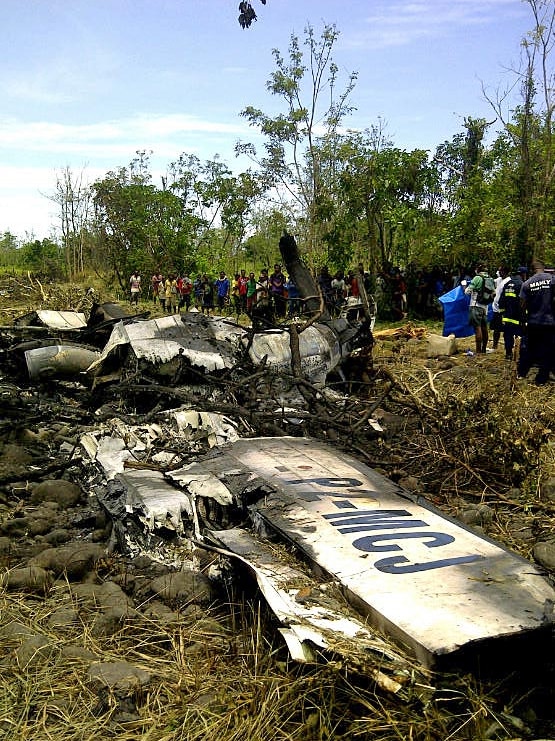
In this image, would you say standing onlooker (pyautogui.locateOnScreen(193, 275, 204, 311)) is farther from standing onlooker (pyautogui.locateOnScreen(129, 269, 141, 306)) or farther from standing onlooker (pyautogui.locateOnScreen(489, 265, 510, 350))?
standing onlooker (pyautogui.locateOnScreen(489, 265, 510, 350))

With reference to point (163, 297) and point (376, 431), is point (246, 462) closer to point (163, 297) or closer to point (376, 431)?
point (376, 431)

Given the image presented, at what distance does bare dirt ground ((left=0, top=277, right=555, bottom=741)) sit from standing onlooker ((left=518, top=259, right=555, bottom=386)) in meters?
2.62

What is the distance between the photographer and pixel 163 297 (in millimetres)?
24000

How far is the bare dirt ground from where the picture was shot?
8.77 feet

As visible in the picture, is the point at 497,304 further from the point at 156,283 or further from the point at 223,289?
the point at 156,283

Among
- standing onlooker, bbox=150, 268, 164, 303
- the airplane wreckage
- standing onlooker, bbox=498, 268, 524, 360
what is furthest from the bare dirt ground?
standing onlooker, bbox=150, 268, 164, 303

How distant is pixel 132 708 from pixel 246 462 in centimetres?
190

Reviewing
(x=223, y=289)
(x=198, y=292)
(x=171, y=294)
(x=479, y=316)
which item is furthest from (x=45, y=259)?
(x=479, y=316)

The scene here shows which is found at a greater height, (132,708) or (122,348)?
(122,348)

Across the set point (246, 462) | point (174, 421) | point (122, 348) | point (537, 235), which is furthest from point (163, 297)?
point (246, 462)

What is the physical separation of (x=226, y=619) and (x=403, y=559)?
1.05m

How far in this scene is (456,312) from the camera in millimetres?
14391

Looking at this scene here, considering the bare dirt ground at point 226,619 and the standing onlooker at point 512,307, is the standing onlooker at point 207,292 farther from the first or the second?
the bare dirt ground at point 226,619

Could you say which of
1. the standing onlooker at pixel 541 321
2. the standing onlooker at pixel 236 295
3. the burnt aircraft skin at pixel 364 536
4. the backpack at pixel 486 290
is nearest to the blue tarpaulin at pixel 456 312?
the backpack at pixel 486 290
